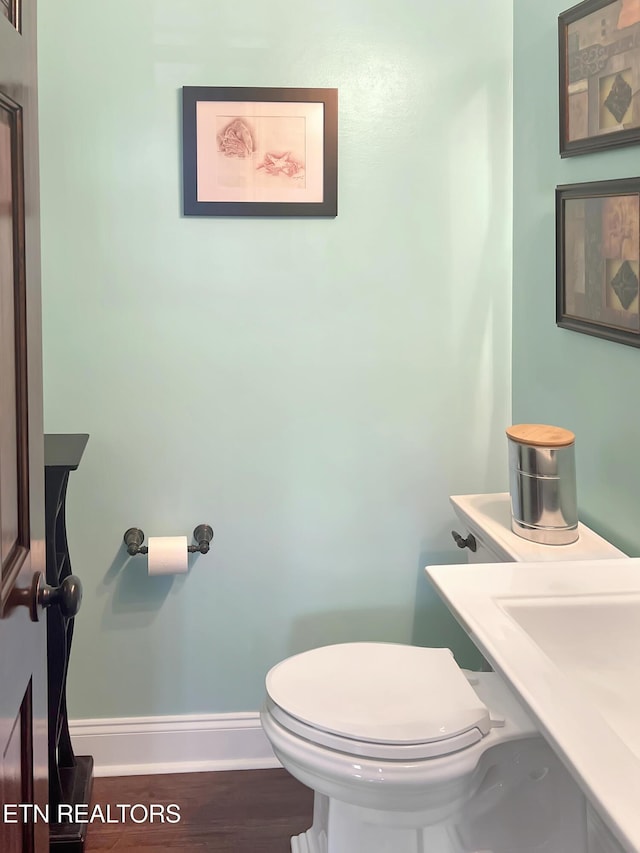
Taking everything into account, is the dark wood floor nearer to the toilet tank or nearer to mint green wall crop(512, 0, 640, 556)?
the toilet tank

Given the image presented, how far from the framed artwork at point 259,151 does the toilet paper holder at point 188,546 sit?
83 cm

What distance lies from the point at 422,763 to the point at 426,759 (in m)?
0.01

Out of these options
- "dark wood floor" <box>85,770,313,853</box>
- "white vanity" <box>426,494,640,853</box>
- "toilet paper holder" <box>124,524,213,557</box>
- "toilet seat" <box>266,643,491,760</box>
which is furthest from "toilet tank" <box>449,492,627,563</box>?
"dark wood floor" <box>85,770,313,853</box>

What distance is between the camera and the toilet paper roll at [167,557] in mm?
2217

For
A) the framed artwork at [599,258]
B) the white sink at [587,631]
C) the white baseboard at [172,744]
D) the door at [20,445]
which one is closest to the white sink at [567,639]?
the white sink at [587,631]

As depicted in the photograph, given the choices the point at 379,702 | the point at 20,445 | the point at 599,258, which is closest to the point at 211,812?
the point at 379,702

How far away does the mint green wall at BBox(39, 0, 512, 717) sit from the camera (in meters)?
2.19

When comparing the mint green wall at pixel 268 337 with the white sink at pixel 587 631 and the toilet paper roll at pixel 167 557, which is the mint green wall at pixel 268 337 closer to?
the toilet paper roll at pixel 167 557

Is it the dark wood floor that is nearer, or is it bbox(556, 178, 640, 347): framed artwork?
bbox(556, 178, 640, 347): framed artwork

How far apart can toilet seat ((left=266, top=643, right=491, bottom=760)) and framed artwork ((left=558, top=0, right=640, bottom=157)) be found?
1.15 m

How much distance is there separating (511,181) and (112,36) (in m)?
1.09

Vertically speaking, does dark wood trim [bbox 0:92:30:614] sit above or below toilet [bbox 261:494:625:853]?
above

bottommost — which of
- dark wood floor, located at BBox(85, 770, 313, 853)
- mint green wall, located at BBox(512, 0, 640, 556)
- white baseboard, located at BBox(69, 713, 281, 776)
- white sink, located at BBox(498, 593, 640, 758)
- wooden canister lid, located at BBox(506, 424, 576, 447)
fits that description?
dark wood floor, located at BBox(85, 770, 313, 853)

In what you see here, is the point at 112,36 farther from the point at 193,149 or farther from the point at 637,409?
the point at 637,409
